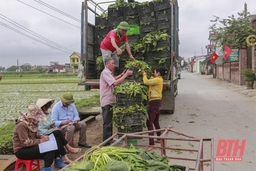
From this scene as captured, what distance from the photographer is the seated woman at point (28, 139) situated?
429cm

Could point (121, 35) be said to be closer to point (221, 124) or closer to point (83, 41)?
point (83, 41)

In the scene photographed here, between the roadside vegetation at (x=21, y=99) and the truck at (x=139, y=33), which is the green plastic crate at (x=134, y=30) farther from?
the roadside vegetation at (x=21, y=99)

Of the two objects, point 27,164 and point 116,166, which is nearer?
point 116,166

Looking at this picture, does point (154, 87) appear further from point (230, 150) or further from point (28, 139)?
point (28, 139)

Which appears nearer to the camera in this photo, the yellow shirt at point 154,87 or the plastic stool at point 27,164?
the plastic stool at point 27,164

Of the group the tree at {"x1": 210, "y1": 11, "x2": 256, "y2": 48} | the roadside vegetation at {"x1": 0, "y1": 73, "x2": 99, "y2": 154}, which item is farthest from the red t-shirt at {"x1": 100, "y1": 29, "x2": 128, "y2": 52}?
the tree at {"x1": 210, "y1": 11, "x2": 256, "y2": 48}

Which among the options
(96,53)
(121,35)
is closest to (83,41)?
(96,53)

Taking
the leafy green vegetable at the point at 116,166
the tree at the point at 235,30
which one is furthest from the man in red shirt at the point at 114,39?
the tree at the point at 235,30

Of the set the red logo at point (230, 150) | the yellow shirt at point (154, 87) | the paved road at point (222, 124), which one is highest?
the yellow shirt at point (154, 87)

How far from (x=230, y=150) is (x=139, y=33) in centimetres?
421

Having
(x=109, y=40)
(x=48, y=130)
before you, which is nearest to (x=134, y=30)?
(x=109, y=40)

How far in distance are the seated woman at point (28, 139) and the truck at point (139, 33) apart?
361 cm

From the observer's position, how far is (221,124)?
8.53m

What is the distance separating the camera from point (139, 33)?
869cm
